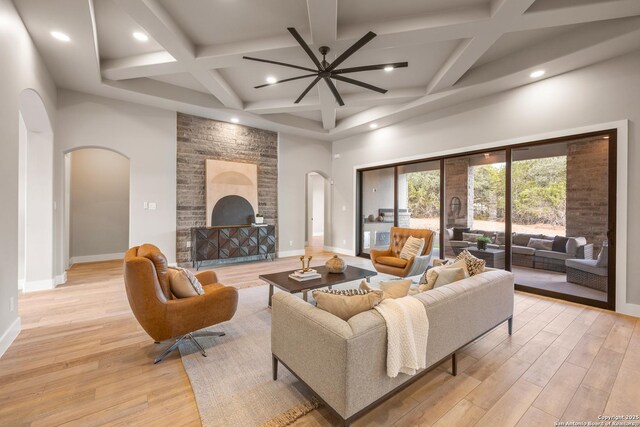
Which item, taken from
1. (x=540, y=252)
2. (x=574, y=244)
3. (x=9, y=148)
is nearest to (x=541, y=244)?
(x=540, y=252)

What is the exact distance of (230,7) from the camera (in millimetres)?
3031

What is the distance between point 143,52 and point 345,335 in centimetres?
483

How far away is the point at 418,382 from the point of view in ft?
6.72

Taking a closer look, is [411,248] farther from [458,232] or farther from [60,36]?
[60,36]

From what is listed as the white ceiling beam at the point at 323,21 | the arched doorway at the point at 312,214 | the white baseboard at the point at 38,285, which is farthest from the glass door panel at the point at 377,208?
the white baseboard at the point at 38,285

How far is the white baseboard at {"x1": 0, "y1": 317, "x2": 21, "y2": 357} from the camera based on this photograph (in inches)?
97.0

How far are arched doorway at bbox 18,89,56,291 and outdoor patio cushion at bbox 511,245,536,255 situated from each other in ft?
24.4

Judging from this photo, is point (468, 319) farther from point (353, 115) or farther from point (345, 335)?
point (353, 115)

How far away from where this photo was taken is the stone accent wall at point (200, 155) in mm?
5859

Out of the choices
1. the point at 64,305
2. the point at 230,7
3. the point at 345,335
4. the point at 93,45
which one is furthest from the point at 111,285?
the point at 345,335

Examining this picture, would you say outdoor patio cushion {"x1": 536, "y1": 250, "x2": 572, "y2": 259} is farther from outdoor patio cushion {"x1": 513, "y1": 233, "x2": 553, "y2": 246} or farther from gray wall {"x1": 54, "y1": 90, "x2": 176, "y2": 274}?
gray wall {"x1": 54, "y1": 90, "x2": 176, "y2": 274}

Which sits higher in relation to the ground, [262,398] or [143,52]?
[143,52]

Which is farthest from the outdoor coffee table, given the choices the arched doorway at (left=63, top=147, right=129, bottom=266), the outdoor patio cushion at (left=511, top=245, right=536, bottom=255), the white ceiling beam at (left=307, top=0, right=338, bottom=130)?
the arched doorway at (left=63, top=147, right=129, bottom=266)

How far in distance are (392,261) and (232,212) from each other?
385 cm
